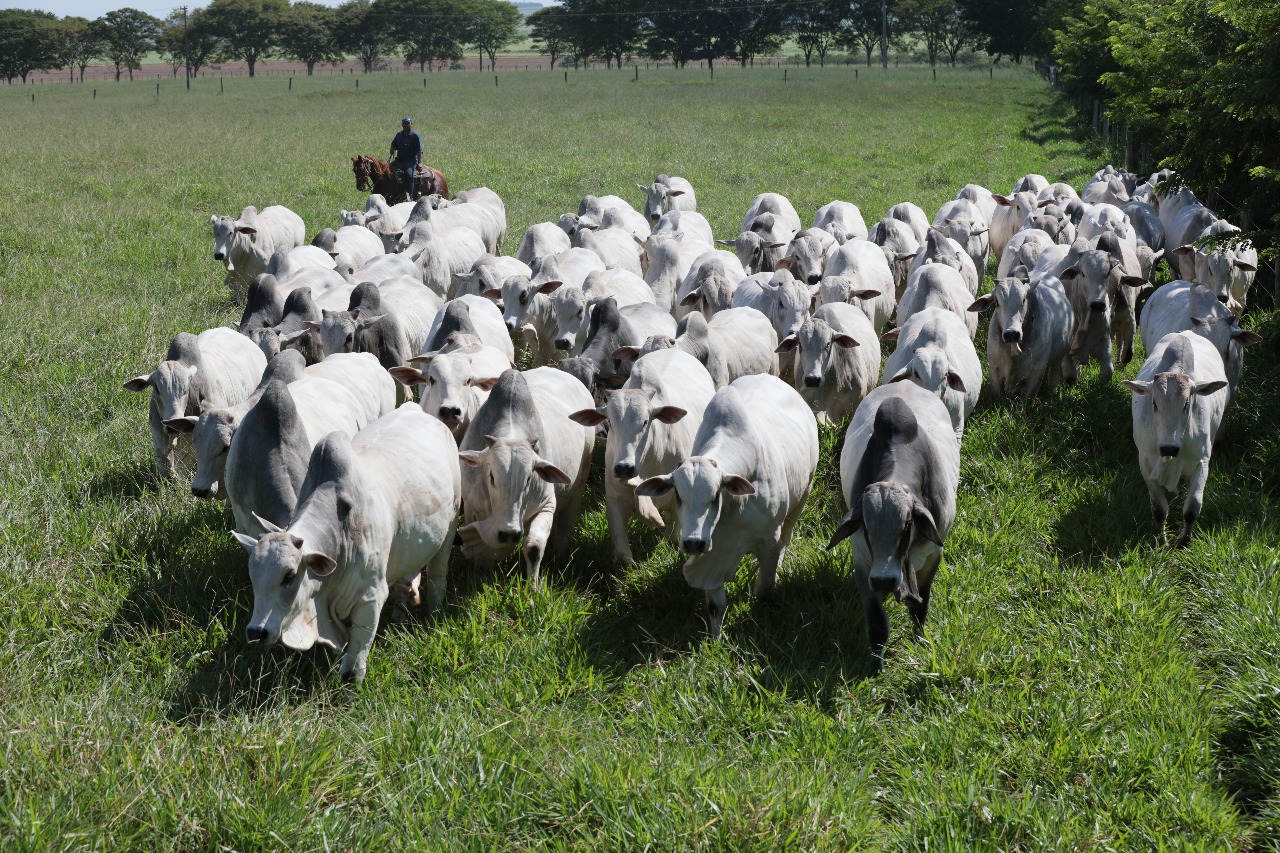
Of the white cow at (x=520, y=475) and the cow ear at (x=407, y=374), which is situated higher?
the cow ear at (x=407, y=374)

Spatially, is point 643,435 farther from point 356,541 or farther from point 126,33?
point 126,33

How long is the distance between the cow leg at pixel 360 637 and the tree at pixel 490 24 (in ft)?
294

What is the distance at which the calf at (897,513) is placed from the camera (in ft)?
17.7

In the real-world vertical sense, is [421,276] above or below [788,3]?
below

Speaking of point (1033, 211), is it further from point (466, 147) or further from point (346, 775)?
point (466, 147)

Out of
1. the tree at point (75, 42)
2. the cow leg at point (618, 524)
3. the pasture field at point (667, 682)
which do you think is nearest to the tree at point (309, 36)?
the tree at point (75, 42)

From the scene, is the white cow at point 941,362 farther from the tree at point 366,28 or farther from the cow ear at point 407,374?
the tree at point 366,28

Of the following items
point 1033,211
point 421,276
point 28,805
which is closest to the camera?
point 28,805

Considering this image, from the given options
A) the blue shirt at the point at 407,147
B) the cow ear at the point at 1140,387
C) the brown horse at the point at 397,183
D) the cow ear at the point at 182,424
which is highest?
the blue shirt at the point at 407,147

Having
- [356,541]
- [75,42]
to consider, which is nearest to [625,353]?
[356,541]

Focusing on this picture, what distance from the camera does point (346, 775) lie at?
4.59 metres

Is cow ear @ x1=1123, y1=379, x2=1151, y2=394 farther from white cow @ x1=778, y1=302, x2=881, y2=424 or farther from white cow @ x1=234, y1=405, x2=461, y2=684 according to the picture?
white cow @ x1=234, y1=405, x2=461, y2=684

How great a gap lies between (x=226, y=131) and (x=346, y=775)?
30395 millimetres

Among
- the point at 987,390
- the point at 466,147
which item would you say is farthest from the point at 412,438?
the point at 466,147
